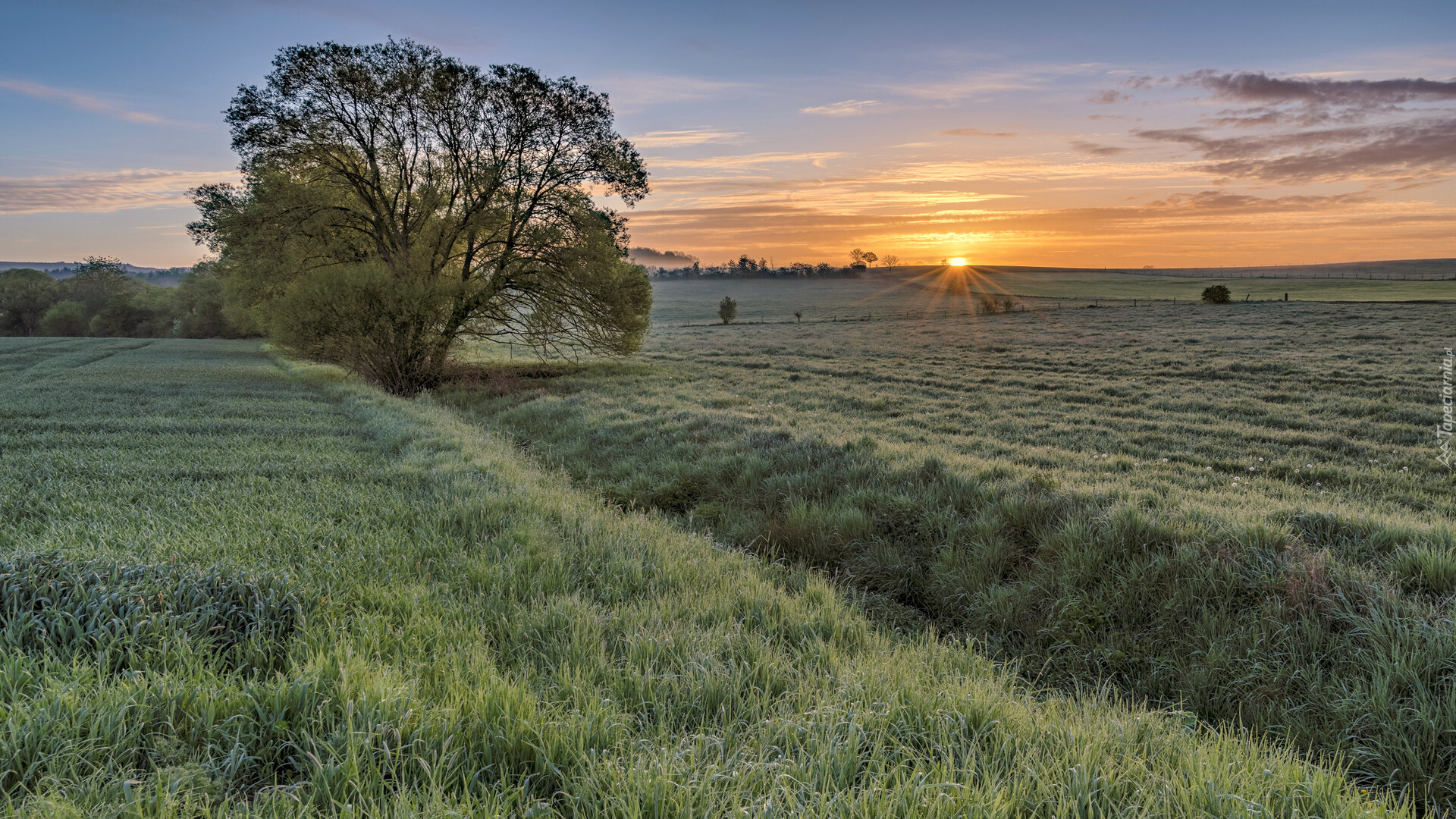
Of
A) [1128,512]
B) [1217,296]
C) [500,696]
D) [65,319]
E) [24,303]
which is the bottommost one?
[1128,512]

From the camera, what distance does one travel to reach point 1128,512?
21.1ft

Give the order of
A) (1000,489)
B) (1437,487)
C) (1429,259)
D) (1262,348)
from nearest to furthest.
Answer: (1000,489) → (1437,487) → (1262,348) → (1429,259)

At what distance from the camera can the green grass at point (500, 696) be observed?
2389mm

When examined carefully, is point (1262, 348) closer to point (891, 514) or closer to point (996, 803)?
point (891, 514)

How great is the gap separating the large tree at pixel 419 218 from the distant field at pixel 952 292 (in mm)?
45099

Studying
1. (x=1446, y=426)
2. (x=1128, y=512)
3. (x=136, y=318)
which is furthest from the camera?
(x=136, y=318)

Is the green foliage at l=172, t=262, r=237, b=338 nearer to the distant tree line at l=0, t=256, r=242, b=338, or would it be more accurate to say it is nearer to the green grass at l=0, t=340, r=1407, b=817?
the distant tree line at l=0, t=256, r=242, b=338

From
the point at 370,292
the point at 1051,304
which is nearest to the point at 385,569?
the point at 370,292

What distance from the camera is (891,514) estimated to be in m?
7.77

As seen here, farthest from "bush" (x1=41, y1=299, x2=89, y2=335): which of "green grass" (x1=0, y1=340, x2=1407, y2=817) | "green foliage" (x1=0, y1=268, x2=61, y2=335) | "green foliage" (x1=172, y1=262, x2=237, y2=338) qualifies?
"green grass" (x1=0, y1=340, x2=1407, y2=817)

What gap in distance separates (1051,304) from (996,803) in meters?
73.3

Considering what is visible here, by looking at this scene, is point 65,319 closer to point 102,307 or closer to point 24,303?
point 102,307

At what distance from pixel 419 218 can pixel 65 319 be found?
234 ft

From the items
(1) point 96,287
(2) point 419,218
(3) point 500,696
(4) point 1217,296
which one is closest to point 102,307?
(1) point 96,287
